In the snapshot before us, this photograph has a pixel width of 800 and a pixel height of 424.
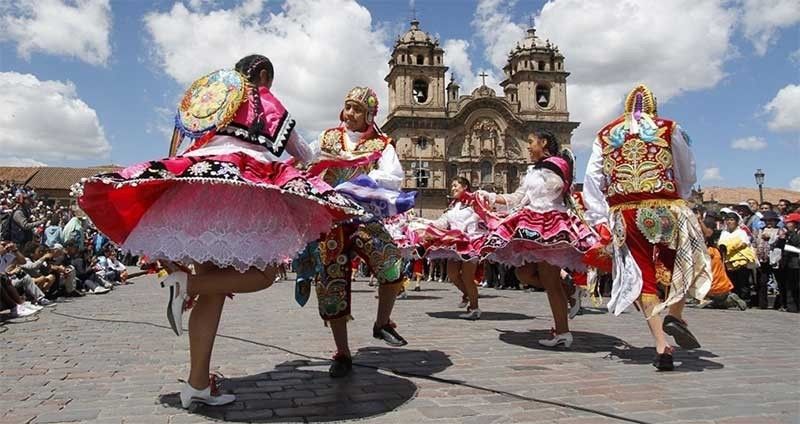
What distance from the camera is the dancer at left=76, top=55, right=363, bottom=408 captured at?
3232mm

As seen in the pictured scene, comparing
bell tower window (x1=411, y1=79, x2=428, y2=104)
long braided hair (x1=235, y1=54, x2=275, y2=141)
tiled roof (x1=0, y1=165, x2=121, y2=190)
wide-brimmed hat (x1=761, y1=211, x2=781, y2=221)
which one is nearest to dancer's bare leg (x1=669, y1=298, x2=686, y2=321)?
long braided hair (x1=235, y1=54, x2=275, y2=141)

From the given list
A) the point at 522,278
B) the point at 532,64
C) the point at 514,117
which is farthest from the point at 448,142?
the point at 522,278

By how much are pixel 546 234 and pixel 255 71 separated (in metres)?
3.09

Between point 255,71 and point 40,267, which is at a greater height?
point 255,71

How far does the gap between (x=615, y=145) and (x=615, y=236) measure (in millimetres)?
761

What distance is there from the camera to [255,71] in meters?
3.89

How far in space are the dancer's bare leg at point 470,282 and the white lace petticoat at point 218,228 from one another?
5081mm

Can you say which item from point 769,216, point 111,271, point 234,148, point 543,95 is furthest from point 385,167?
point 543,95

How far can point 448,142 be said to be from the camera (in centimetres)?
6450

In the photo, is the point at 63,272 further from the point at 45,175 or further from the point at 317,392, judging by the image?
the point at 45,175

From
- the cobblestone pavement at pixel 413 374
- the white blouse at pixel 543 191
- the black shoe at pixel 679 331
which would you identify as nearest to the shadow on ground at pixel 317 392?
the cobblestone pavement at pixel 413 374

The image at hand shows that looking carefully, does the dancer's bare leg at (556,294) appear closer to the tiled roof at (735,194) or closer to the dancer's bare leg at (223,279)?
the dancer's bare leg at (223,279)

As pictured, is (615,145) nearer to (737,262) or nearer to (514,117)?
(737,262)

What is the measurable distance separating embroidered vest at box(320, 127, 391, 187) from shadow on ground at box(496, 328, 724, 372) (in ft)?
7.60
